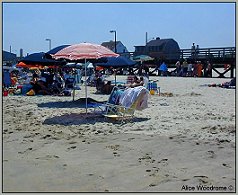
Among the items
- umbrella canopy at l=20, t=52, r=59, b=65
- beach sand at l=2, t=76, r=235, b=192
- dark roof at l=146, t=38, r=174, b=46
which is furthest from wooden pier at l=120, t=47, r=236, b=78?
dark roof at l=146, t=38, r=174, b=46

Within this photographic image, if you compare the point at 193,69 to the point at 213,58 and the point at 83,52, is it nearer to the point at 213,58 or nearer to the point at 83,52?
the point at 213,58

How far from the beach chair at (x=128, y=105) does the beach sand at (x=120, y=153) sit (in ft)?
0.81

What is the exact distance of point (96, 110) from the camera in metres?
10.9

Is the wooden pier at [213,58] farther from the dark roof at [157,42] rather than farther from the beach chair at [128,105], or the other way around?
the dark roof at [157,42]

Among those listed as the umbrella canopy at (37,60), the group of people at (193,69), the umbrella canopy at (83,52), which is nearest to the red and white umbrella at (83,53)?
the umbrella canopy at (83,52)

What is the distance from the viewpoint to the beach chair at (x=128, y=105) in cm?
937

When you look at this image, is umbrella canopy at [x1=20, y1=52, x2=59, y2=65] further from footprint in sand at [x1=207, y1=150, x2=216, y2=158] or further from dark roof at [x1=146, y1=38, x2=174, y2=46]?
dark roof at [x1=146, y1=38, x2=174, y2=46]

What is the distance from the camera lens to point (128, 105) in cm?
948

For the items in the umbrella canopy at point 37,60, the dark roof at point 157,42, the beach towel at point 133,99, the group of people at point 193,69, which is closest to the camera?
the beach towel at point 133,99

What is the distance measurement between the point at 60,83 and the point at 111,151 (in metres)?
12.3

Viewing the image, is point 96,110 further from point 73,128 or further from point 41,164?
point 41,164

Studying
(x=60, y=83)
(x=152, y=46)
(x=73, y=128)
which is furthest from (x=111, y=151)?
(x=152, y=46)

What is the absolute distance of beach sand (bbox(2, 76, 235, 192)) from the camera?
4.66 m

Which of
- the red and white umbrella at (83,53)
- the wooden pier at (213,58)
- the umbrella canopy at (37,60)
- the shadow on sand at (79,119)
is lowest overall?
the shadow on sand at (79,119)
